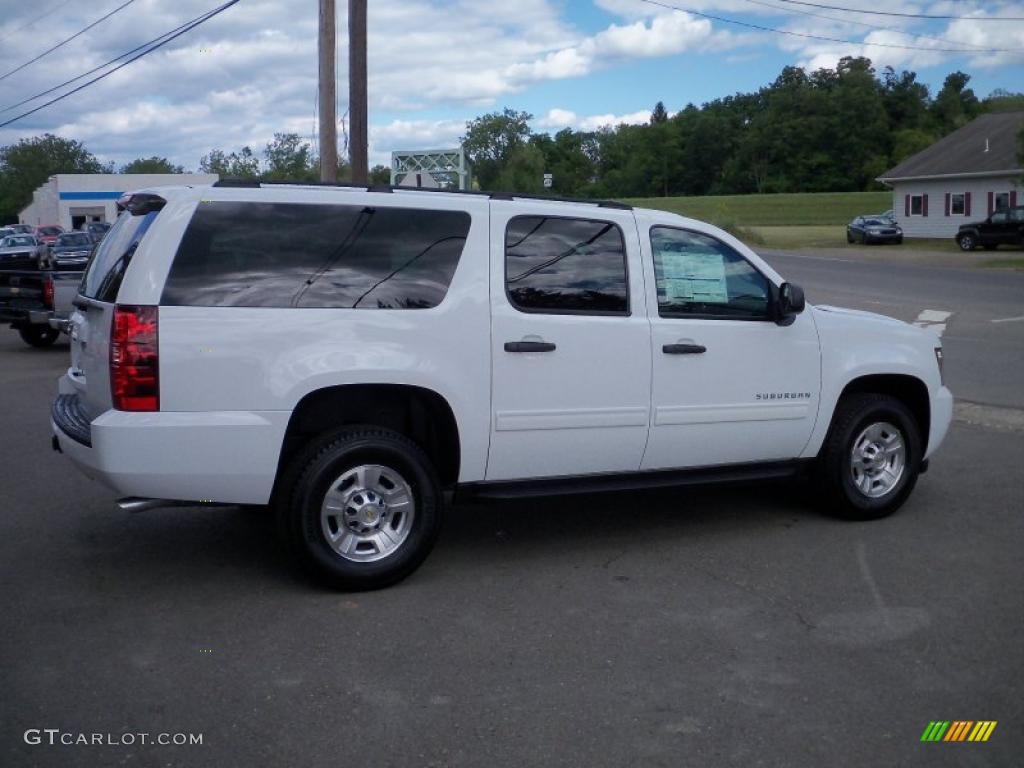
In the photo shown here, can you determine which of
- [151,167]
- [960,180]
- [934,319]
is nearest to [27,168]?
[151,167]

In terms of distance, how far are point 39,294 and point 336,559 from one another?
14.5 m

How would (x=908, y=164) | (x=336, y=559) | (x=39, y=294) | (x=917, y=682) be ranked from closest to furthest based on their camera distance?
(x=917, y=682) → (x=336, y=559) → (x=39, y=294) → (x=908, y=164)

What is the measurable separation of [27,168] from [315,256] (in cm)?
12390

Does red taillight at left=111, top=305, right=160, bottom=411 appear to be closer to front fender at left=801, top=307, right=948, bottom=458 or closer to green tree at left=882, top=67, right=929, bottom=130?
front fender at left=801, top=307, right=948, bottom=458

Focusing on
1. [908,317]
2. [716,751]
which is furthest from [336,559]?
[908,317]

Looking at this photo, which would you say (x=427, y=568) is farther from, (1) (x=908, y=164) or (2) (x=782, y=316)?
(1) (x=908, y=164)

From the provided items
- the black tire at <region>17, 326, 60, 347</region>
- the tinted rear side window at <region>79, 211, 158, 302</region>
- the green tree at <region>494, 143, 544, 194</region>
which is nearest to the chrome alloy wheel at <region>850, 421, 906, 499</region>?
the tinted rear side window at <region>79, 211, 158, 302</region>

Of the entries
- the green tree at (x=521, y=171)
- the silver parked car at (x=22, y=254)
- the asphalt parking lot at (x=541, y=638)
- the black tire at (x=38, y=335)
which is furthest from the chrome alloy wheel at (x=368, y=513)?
the green tree at (x=521, y=171)

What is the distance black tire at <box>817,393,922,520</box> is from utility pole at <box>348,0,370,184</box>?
10.9m

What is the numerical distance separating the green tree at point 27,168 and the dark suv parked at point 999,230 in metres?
96.2

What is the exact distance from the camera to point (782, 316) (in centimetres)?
660

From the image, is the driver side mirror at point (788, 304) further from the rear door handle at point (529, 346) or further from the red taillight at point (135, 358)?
the red taillight at point (135, 358)

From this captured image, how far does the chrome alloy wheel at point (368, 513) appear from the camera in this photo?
5551mm

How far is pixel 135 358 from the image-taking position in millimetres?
5133
